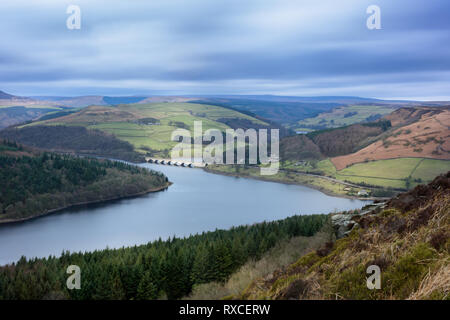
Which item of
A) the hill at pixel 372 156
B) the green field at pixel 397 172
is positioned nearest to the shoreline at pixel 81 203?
the hill at pixel 372 156

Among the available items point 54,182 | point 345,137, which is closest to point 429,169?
point 345,137

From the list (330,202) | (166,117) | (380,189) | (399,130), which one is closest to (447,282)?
(330,202)

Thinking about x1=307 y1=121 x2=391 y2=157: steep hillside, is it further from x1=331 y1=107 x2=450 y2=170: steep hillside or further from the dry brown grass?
the dry brown grass

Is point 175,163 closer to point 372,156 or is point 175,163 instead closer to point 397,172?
point 372,156

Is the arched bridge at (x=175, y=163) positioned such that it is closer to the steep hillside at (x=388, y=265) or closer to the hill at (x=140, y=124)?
the hill at (x=140, y=124)

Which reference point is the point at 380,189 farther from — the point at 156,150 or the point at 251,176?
the point at 156,150

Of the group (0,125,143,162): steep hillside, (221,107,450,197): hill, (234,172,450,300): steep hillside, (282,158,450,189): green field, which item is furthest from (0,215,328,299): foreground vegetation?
(0,125,143,162): steep hillside
